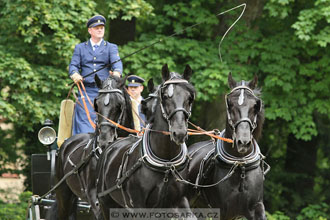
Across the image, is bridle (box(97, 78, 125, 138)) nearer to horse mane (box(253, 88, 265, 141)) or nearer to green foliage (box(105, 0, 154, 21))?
horse mane (box(253, 88, 265, 141))

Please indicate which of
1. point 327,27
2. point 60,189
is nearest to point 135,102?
point 60,189

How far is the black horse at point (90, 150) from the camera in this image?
24.3ft

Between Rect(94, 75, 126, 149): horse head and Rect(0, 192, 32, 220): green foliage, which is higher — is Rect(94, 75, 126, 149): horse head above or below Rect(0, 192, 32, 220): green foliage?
above

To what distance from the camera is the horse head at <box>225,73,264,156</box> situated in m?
6.80

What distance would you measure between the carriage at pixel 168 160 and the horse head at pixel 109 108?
0.4 inches

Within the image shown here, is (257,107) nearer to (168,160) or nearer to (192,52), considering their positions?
(168,160)

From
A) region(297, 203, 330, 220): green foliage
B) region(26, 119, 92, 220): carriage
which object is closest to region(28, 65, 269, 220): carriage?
region(26, 119, 92, 220): carriage

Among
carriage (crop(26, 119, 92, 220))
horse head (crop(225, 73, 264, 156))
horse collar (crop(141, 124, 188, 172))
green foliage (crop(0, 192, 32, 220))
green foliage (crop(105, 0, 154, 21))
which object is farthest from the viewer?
green foliage (crop(0, 192, 32, 220))

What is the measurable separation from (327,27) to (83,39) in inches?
193

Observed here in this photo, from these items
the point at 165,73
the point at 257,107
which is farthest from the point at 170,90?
the point at 257,107

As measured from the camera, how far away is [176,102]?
618 cm

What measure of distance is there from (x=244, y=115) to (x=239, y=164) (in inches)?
21.9

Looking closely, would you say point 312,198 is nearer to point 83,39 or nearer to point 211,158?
point 83,39

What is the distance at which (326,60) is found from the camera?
13.7 meters
